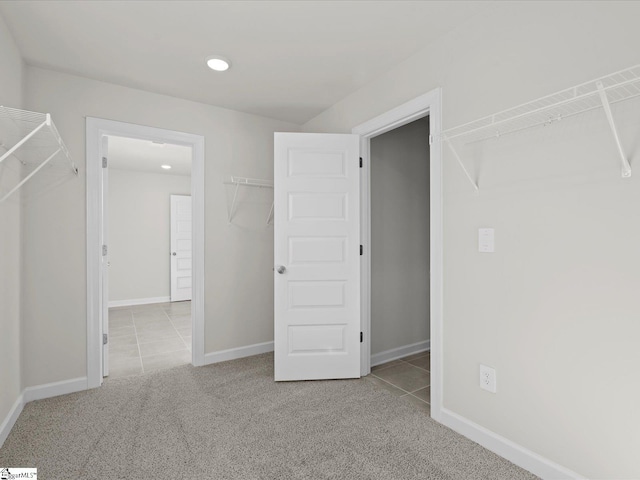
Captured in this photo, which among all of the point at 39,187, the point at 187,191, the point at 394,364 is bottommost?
the point at 394,364

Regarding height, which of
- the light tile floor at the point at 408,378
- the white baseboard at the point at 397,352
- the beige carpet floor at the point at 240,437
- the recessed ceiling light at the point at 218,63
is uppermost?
the recessed ceiling light at the point at 218,63

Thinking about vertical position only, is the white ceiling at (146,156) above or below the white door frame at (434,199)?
above

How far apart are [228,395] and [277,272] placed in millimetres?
979

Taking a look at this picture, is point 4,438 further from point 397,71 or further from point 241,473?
point 397,71

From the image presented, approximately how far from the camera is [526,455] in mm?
1688

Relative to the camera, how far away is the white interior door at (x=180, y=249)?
6414 mm

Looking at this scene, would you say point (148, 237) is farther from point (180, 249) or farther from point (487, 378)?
point (487, 378)

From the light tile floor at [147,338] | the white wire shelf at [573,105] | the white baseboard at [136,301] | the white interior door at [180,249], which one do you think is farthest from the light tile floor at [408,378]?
the white baseboard at [136,301]

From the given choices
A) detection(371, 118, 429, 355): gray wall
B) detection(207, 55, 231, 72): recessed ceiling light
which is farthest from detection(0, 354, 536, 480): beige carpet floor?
detection(207, 55, 231, 72): recessed ceiling light

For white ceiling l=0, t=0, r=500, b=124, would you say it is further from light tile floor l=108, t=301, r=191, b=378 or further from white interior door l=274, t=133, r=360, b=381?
light tile floor l=108, t=301, r=191, b=378

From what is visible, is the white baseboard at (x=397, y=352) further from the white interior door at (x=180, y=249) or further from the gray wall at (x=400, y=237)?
the white interior door at (x=180, y=249)

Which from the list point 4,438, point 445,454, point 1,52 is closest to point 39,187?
point 1,52

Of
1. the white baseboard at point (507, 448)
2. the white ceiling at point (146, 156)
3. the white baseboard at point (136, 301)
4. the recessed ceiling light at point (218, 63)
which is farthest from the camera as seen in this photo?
the white baseboard at point (136, 301)

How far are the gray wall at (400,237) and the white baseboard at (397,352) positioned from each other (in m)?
0.04
